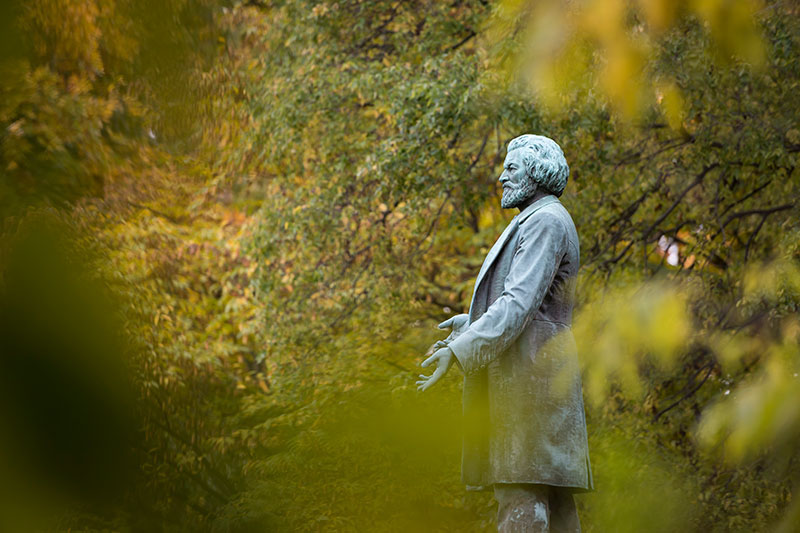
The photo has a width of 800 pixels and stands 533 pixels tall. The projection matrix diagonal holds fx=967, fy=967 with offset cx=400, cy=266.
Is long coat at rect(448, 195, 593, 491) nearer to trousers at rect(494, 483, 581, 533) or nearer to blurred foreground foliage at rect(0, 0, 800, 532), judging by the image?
trousers at rect(494, 483, 581, 533)

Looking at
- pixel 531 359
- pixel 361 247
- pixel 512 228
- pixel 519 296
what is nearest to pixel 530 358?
pixel 531 359

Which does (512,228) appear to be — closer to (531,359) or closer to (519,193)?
(519,193)

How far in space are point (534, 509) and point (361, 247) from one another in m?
6.74

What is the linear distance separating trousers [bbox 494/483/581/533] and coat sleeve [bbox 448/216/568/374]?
0.45m

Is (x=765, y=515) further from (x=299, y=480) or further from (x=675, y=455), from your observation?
(x=299, y=480)

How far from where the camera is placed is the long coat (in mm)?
2988

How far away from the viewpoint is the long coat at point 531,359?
2.99 metres

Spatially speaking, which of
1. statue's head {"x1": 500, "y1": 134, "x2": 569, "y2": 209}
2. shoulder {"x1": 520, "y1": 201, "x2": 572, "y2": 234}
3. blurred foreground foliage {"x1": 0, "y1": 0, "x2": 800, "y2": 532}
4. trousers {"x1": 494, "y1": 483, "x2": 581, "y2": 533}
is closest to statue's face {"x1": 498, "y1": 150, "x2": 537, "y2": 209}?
statue's head {"x1": 500, "y1": 134, "x2": 569, "y2": 209}

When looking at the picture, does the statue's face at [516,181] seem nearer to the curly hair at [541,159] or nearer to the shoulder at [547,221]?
the curly hair at [541,159]

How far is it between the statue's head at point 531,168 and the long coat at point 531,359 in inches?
3.0

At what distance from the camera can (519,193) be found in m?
3.30

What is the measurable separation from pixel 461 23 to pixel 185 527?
854 centimetres

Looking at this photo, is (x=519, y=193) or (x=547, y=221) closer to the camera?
(x=547, y=221)

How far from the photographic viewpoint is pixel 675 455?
7480mm
